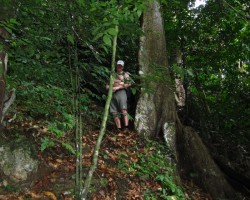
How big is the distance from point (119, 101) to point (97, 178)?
228 centimetres

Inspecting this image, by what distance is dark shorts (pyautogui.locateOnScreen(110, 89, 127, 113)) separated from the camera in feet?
22.6

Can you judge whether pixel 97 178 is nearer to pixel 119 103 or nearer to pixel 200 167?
pixel 119 103

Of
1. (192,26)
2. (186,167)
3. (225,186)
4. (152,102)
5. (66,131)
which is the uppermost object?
(192,26)

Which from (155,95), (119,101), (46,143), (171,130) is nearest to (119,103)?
(119,101)

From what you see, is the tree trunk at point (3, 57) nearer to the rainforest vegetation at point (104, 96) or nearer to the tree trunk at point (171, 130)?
the rainforest vegetation at point (104, 96)

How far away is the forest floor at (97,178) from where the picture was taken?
4.38 metres

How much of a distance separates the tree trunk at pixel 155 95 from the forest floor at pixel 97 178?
70 cm

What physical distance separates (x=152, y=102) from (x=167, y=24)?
4547 mm

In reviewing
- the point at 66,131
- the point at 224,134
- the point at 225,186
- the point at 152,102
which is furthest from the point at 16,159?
the point at 224,134

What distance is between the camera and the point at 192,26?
10492 mm

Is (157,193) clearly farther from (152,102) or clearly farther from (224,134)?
(224,134)

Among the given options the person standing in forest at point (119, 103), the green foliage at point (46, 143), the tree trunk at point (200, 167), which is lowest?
the tree trunk at point (200, 167)

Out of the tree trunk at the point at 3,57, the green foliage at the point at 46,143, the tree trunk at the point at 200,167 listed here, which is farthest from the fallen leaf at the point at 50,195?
the tree trunk at the point at 200,167

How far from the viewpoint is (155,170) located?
6.00 meters
